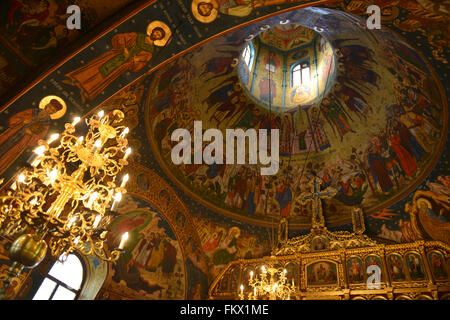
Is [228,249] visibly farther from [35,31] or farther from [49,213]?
[35,31]

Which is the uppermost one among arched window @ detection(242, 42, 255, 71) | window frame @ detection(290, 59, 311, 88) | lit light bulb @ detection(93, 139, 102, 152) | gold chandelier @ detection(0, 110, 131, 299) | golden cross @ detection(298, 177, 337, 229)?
window frame @ detection(290, 59, 311, 88)

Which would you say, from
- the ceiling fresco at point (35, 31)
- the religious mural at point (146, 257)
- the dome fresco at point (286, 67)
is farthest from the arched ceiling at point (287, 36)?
the religious mural at point (146, 257)

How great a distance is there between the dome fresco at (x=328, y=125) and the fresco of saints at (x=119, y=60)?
103 inches

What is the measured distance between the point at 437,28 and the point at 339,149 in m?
5.88

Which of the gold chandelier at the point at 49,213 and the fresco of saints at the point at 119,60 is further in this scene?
the fresco of saints at the point at 119,60

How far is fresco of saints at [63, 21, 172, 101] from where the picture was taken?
236 inches

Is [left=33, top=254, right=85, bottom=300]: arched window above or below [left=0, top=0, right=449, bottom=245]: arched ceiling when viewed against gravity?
below

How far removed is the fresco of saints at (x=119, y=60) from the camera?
236 inches

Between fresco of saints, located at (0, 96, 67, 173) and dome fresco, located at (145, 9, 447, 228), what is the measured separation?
342 centimetres

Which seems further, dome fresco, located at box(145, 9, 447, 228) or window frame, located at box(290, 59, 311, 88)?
window frame, located at box(290, 59, 311, 88)

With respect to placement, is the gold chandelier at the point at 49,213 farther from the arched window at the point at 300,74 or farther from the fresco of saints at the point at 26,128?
the arched window at the point at 300,74

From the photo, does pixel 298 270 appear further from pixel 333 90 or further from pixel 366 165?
pixel 333 90

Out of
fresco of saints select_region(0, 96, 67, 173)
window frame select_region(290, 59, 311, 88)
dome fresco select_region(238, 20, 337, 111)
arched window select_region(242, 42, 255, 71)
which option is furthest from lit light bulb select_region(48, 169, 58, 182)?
window frame select_region(290, 59, 311, 88)

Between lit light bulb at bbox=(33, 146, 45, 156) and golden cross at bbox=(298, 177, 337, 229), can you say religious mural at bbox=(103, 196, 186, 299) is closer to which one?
golden cross at bbox=(298, 177, 337, 229)
